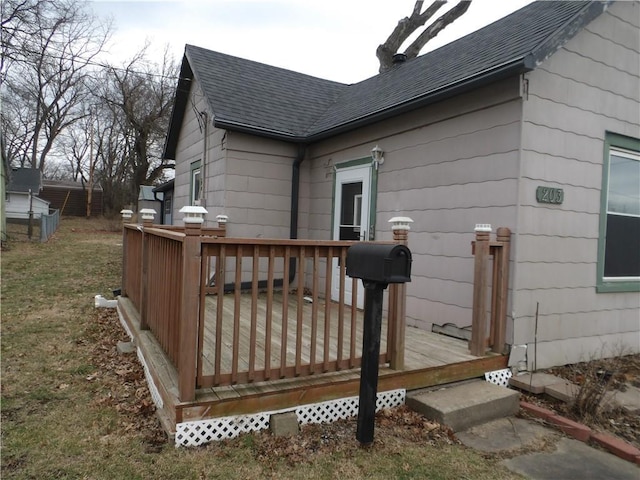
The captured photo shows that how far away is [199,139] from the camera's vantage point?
319 inches

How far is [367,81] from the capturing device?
8.37 m

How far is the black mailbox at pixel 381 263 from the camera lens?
95.0 inches

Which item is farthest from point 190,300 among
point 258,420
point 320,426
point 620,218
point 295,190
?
point 295,190

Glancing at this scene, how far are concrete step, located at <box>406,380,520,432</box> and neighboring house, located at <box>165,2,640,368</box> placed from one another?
2.32 feet

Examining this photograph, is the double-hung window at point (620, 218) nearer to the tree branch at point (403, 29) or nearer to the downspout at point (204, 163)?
the downspout at point (204, 163)

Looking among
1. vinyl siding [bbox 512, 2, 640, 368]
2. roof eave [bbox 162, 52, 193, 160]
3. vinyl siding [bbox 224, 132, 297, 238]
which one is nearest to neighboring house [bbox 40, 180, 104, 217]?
roof eave [bbox 162, 52, 193, 160]

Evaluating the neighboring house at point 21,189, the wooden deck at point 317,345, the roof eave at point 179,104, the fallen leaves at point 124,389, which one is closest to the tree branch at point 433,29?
the roof eave at point 179,104

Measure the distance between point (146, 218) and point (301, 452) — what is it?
2.97 m

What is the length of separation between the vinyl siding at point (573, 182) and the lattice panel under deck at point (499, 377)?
302mm

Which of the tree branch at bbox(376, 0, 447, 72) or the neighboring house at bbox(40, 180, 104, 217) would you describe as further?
the neighboring house at bbox(40, 180, 104, 217)

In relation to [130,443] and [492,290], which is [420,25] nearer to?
[492,290]

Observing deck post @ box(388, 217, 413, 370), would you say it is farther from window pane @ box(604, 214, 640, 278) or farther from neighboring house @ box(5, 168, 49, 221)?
neighboring house @ box(5, 168, 49, 221)

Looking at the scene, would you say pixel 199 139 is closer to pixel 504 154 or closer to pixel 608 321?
pixel 504 154

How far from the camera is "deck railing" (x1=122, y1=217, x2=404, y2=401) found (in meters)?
2.53
